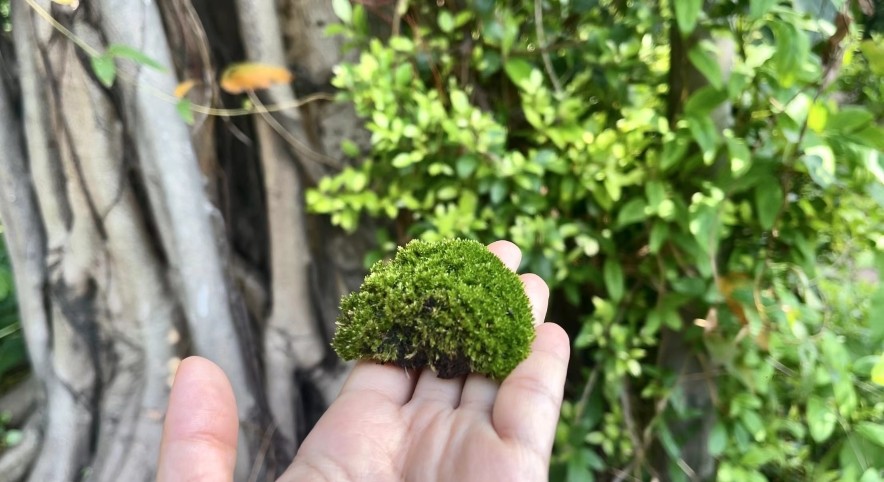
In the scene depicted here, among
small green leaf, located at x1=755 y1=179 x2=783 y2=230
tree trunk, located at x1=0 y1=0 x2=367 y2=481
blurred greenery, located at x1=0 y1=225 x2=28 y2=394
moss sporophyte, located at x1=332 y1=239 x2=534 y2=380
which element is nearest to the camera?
moss sporophyte, located at x1=332 y1=239 x2=534 y2=380

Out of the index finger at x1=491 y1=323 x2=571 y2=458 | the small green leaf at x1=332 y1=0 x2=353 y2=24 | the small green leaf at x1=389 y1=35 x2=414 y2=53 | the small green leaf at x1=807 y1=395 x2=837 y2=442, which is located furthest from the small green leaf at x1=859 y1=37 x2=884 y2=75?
the small green leaf at x1=332 y1=0 x2=353 y2=24

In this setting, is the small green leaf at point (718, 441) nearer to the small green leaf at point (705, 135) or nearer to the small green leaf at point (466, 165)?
the small green leaf at point (705, 135)

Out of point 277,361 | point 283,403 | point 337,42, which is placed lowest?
point 283,403

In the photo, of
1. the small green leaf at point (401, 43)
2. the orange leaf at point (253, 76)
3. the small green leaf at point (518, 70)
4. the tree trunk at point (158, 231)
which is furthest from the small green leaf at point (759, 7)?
the orange leaf at point (253, 76)

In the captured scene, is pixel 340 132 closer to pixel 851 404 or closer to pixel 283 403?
pixel 283 403

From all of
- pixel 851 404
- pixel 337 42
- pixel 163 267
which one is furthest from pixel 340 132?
pixel 851 404

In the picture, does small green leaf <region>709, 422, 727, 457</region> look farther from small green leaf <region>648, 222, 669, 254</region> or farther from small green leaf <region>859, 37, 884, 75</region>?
small green leaf <region>859, 37, 884, 75</region>
